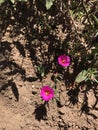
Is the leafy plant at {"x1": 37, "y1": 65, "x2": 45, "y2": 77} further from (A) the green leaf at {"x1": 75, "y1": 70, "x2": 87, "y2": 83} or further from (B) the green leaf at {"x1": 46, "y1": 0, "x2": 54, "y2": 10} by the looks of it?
(B) the green leaf at {"x1": 46, "y1": 0, "x2": 54, "y2": 10}

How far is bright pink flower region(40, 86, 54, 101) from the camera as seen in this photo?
279 centimetres

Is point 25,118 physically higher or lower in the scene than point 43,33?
lower

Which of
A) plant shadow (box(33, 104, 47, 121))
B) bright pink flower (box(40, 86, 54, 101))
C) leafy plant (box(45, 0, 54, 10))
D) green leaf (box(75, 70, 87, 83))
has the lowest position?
plant shadow (box(33, 104, 47, 121))

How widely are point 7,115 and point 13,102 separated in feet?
0.34

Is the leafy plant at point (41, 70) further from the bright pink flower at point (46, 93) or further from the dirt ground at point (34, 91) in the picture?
the bright pink flower at point (46, 93)

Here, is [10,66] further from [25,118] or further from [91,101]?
[91,101]

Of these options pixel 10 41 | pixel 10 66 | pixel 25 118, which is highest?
pixel 10 41

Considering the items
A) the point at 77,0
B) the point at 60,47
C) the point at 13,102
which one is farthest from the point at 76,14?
the point at 13,102

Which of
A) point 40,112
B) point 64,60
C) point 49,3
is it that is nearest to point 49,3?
point 49,3

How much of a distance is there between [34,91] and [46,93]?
5.4 inches

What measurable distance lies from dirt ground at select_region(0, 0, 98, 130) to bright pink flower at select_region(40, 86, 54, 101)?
0.28ft

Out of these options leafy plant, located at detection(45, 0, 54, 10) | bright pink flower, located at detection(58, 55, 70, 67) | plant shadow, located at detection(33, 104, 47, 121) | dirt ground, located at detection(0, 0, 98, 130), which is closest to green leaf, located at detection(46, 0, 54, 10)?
leafy plant, located at detection(45, 0, 54, 10)

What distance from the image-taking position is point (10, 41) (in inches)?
119

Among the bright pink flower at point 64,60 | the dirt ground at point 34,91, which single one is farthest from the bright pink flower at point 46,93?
the bright pink flower at point 64,60
